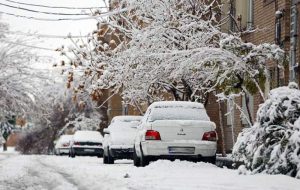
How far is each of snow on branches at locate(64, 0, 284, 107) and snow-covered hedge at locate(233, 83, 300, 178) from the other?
3919 millimetres

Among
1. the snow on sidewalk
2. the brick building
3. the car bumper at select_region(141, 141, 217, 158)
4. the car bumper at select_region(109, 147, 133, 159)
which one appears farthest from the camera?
the car bumper at select_region(109, 147, 133, 159)

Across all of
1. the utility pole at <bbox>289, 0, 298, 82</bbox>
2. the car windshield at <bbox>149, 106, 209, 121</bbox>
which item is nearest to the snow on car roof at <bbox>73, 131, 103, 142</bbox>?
the car windshield at <bbox>149, 106, 209, 121</bbox>

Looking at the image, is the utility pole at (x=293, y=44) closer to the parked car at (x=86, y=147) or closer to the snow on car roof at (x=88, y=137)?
the parked car at (x=86, y=147)

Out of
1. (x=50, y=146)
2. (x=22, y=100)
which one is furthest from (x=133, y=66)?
(x=50, y=146)

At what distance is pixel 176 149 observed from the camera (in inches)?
612

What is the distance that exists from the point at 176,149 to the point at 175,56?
11.9 ft

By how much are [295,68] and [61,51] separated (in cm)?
851

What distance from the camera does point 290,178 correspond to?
11.1 metres

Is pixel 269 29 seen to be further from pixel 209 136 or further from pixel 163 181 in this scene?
pixel 163 181

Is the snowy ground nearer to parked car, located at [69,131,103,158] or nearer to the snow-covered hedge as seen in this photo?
the snow-covered hedge

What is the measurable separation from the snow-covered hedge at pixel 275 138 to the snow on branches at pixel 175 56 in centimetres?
392

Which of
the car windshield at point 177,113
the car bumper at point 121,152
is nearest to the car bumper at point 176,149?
the car windshield at point 177,113

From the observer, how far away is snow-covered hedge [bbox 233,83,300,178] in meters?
11.7

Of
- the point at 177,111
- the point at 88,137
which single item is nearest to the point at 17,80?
the point at 88,137
